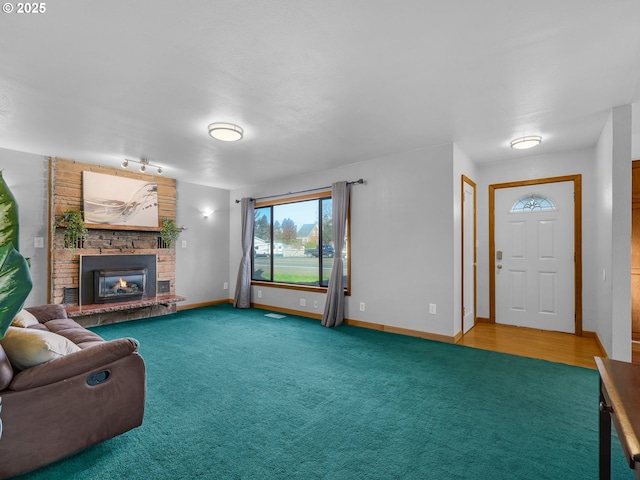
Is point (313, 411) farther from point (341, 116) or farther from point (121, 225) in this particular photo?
point (121, 225)

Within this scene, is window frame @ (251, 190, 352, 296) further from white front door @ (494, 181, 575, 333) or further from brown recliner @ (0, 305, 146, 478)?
brown recliner @ (0, 305, 146, 478)

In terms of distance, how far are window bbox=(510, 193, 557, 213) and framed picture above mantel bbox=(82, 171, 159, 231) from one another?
20.0 ft

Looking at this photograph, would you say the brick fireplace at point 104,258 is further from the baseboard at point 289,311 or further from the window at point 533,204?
the window at point 533,204

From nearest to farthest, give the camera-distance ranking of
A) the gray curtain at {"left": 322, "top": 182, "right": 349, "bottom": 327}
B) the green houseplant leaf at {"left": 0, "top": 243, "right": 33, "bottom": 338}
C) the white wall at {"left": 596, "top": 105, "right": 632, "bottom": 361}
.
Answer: the green houseplant leaf at {"left": 0, "top": 243, "right": 33, "bottom": 338} → the white wall at {"left": 596, "top": 105, "right": 632, "bottom": 361} → the gray curtain at {"left": 322, "top": 182, "right": 349, "bottom": 327}

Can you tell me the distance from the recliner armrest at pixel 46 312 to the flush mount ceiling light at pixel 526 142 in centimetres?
579

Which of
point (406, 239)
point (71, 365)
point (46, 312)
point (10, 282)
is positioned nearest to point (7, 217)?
point (10, 282)

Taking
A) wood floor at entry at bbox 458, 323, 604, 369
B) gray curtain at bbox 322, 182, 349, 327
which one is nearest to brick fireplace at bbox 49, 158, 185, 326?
gray curtain at bbox 322, 182, 349, 327

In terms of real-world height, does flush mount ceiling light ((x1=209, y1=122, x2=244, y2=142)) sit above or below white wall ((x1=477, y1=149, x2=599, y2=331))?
above

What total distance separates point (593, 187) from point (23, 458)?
6.07 m

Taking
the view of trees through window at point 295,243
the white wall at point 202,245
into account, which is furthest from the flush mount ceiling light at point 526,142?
the white wall at point 202,245

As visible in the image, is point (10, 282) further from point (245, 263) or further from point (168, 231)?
point (245, 263)

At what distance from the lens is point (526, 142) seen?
3.88 metres

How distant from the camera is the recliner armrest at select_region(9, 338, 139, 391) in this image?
1.68 meters

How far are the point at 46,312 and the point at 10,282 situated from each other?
3.54m
